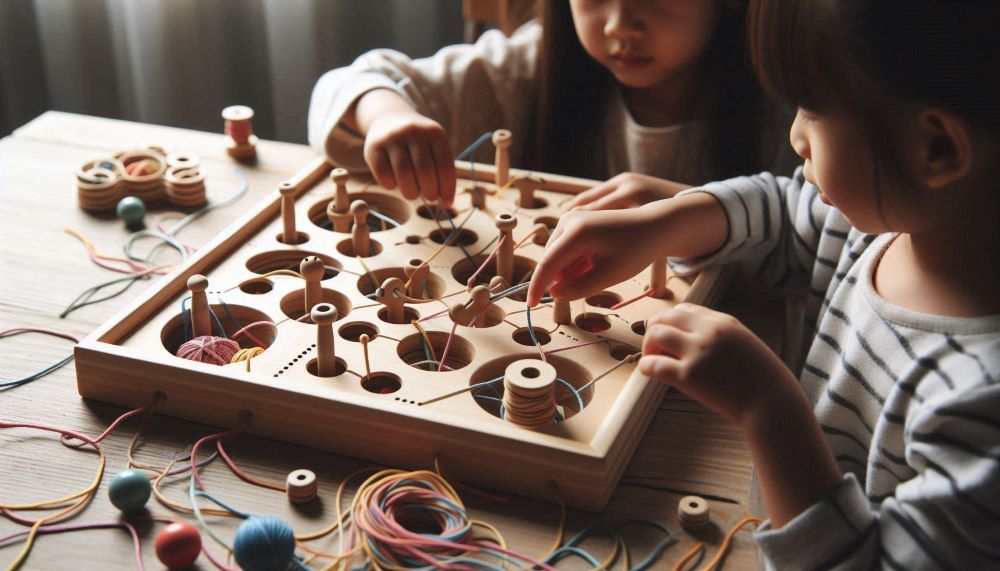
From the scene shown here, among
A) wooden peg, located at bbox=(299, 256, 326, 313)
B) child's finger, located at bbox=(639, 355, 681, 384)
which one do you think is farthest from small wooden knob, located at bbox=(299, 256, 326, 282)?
child's finger, located at bbox=(639, 355, 681, 384)

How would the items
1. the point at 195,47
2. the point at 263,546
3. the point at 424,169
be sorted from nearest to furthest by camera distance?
1. the point at 263,546
2. the point at 424,169
3. the point at 195,47

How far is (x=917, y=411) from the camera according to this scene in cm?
66

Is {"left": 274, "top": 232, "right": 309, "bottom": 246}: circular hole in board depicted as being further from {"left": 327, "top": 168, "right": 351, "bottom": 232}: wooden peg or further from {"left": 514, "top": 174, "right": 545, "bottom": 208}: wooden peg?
{"left": 514, "top": 174, "right": 545, "bottom": 208}: wooden peg

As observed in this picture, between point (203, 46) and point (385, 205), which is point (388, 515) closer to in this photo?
point (385, 205)

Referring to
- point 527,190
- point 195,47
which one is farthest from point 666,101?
point 195,47

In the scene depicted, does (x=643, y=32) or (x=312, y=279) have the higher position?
(x=643, y=32)

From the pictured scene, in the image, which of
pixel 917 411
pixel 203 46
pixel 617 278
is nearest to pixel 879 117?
pixel 917 411

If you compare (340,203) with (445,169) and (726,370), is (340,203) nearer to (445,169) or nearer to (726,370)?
(445,169)

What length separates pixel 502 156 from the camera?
1.09m

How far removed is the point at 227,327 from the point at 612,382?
0.34 meters

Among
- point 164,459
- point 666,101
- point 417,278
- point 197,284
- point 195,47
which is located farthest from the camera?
point 195,47

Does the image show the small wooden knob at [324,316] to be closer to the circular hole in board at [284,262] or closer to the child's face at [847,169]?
the circular hole in board at [284,262]

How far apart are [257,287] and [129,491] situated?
1.03 ft

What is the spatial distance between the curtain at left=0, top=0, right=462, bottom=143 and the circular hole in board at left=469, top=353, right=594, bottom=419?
1224mm
